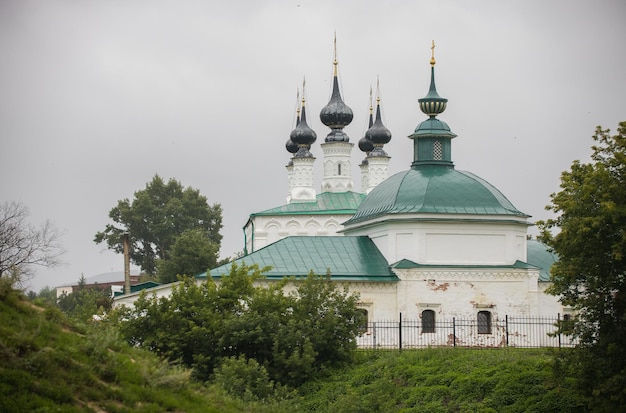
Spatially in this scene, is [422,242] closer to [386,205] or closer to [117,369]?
[386,205]

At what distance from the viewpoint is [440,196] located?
36844 mm

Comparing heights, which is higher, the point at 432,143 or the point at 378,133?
the point at 378,133

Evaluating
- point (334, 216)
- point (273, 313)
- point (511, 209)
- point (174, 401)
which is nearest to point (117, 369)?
point (174, 401)

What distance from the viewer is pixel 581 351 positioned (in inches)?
828

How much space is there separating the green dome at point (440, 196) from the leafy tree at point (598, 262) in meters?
14.5

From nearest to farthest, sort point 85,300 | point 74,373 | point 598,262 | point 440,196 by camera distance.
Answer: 1. point 74,373
2. point 598,262
3. point 440,196
4. point 85,300

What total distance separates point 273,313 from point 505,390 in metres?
6.59

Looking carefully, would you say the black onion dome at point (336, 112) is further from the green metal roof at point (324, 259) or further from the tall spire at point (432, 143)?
the green metal roof at point (324, 259)

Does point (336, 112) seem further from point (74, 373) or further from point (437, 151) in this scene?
point (74, 373)

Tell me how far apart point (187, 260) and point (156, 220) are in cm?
1406

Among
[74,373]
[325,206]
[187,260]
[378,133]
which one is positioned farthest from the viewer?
[378,133]

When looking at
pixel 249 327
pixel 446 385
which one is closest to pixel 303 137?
pixel 249 327

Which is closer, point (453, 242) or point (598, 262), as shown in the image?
point (598, 262)

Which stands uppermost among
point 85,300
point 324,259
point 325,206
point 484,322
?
point 325,206
